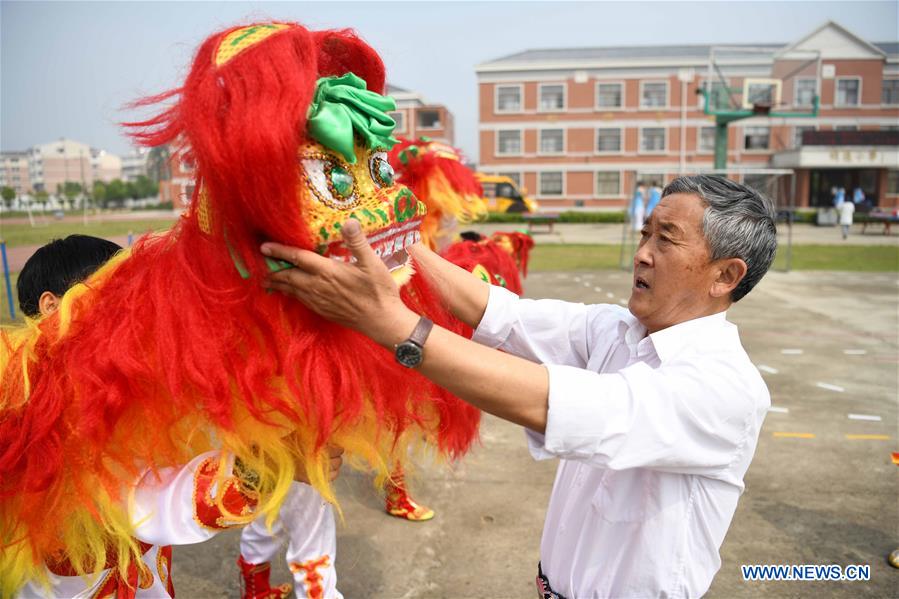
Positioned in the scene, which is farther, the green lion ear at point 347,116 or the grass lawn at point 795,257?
the grass lawn at point 795,257

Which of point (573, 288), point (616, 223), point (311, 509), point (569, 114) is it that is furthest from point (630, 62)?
point (311, 509)

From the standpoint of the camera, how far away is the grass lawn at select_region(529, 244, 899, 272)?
12.0 meters

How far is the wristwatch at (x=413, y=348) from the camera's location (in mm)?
1041

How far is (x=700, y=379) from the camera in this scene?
1158 millimetres

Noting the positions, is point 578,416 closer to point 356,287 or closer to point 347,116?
point 356,287

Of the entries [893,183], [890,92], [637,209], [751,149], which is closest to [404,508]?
[637,209]

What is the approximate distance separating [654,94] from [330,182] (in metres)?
34.9

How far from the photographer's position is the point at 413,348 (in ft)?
3.41

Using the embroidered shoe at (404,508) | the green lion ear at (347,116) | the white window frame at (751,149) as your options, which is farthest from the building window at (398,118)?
the white window frame at (751,149)

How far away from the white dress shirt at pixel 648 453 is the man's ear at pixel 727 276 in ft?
0.18

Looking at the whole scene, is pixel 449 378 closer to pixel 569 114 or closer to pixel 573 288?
pixel 573 288

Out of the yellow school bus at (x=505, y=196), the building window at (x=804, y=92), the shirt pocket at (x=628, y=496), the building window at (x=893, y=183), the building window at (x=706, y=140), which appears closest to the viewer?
the shirt pocket at (x=628, y=496)

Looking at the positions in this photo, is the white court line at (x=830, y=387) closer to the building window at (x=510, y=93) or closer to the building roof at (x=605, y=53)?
the building window at (x=510, y=93)

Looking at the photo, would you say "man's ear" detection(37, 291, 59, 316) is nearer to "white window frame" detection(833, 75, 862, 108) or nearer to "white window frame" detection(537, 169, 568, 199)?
"white window frame" detection(537, 169, 568, 199)
